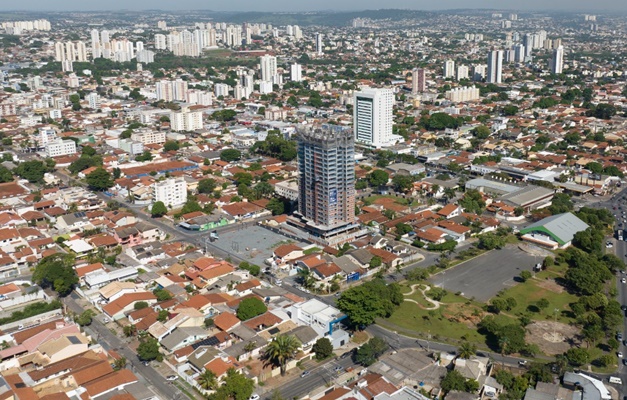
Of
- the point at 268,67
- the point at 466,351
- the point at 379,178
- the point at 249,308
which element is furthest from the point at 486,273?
the point at 268,67

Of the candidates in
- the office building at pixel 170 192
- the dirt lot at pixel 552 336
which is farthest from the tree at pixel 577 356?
the office building at pixel 170 192

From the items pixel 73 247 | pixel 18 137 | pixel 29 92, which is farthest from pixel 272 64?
pixel 73 247

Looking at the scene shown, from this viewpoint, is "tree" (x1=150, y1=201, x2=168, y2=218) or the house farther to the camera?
"tree" (x1=150, y1=201, x2=168, y2=218)

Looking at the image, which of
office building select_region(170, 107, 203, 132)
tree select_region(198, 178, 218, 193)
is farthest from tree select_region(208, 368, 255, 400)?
office building select_region(170, 107, 203, 132)

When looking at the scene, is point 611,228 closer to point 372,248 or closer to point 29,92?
point 372,248

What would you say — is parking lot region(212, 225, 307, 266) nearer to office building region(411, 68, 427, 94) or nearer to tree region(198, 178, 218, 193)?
tree region(198, 178, 218, 193)

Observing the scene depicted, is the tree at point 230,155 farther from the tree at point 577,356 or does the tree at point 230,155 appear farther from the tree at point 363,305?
the tree at point 577,356
